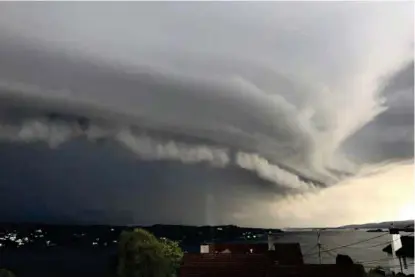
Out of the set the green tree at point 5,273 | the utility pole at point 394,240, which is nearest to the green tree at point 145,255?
the green tree at point 5,273

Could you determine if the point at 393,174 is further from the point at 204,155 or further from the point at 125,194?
the point at 125,194

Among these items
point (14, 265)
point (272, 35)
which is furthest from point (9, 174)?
point (272, 35)

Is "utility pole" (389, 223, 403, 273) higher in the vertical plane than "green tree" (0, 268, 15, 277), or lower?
higher

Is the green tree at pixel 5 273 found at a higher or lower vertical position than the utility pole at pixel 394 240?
lower

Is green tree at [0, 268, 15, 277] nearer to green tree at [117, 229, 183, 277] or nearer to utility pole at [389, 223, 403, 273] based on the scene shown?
green tree at [117, 229, 183, 277]

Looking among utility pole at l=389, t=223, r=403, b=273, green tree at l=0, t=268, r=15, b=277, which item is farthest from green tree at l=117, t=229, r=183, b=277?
utility pole at l=389, t=223, r=403, b=273

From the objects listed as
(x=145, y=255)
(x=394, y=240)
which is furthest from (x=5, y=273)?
(x=394, y=240)

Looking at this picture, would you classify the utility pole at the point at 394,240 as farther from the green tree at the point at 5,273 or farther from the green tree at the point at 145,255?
the green tree at the point at 5,273

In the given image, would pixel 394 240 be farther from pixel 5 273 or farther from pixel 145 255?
pixel 5 273
